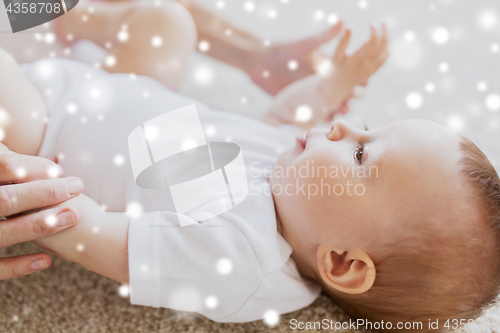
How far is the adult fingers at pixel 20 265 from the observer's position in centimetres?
70

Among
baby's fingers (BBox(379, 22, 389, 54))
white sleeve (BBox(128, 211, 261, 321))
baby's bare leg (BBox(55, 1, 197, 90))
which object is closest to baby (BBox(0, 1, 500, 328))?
white sleeve (BBox(128, 211, 261, 321))

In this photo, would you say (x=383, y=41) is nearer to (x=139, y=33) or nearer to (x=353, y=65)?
(x=353, y=65)

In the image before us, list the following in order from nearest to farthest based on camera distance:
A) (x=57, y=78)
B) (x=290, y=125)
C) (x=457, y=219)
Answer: (x=457, y=219), (x=57, y=78), (x=290, y=125)

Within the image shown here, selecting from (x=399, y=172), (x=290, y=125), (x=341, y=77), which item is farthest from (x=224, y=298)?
(x=341, y=77)

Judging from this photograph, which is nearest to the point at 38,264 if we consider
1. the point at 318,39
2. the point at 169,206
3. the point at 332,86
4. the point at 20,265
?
the point at 20,265

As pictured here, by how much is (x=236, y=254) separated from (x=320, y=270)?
168 millimetres

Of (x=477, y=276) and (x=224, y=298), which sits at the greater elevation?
(x=477, y=276)

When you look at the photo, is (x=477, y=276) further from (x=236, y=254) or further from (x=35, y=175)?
(x=35, y=175)

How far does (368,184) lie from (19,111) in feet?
2.35

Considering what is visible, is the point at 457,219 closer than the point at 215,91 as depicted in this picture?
Yes

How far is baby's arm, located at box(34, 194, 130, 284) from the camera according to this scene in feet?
2.29

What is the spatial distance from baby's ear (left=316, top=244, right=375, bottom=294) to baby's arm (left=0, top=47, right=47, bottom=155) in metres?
0.66

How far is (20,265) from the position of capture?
0.71 meters

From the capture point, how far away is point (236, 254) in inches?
28.3
